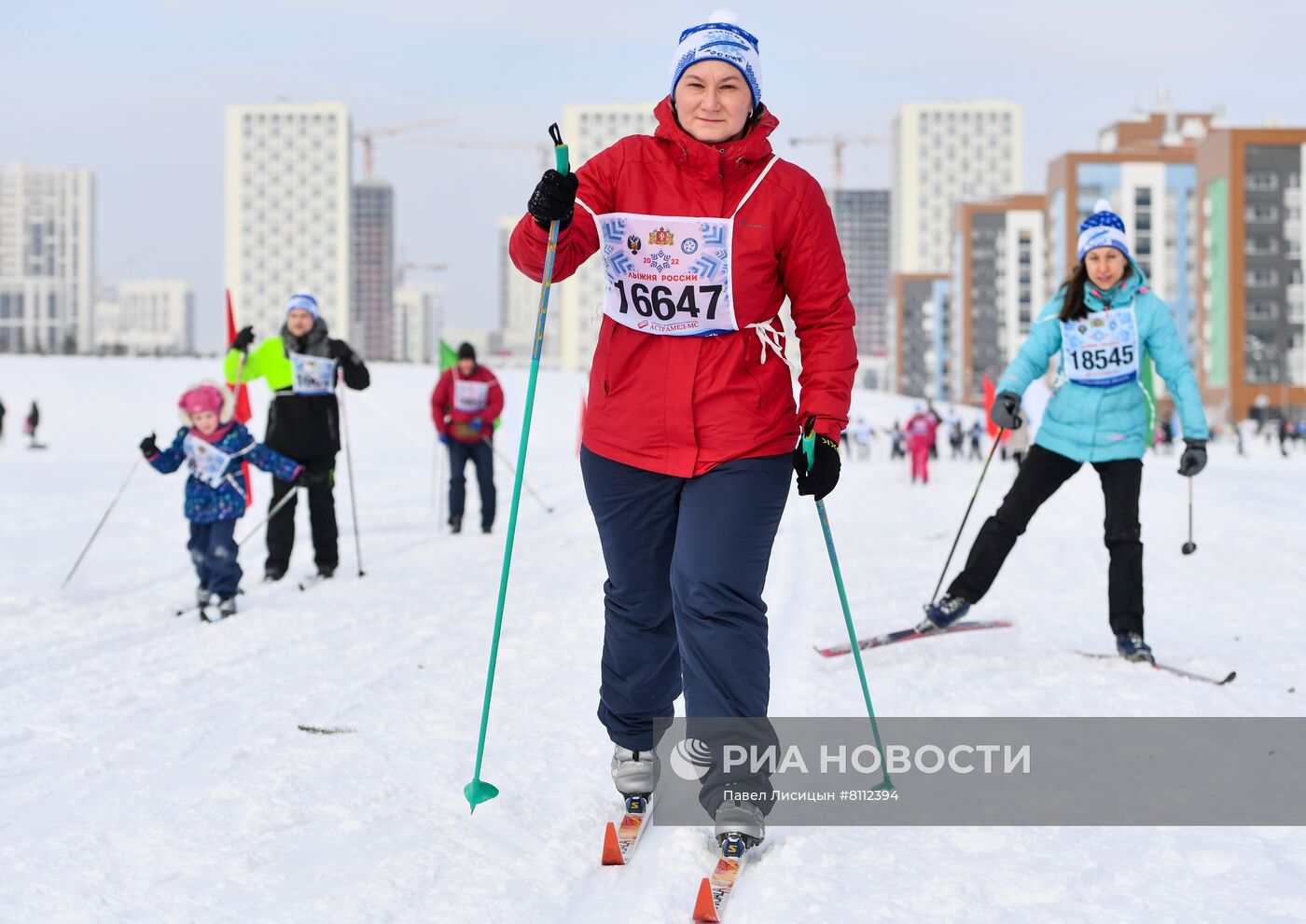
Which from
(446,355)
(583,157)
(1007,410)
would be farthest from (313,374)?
(583,157)

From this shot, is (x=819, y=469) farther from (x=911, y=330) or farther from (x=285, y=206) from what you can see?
(x=285, y=206)

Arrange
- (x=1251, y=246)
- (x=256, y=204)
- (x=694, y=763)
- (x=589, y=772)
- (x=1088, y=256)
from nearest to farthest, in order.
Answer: (x=694, y=763)
(x=589, y=772)
(x=1088, y=256)
(x=1251, y=246)
(x=256, y=204)

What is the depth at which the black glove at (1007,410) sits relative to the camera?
4973 millimetres

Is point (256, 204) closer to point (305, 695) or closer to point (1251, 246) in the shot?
point (1251, 246)

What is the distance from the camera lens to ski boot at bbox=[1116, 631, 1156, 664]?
15.7 feet

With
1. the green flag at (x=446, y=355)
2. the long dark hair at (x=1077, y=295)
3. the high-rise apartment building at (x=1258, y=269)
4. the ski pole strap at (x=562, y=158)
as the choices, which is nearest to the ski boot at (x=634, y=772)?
the ski pole strap at (x=562, y=158)

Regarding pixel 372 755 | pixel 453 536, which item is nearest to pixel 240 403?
pixel 453 536

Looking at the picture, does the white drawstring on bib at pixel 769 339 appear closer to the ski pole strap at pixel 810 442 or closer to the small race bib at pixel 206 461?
the ski pole strap at pixel 810 442

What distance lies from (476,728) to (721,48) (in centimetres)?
225

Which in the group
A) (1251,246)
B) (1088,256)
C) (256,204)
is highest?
(256,204)

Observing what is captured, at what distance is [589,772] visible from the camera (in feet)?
11.1

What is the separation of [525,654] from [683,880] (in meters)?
2.58

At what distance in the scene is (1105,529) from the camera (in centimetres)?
491

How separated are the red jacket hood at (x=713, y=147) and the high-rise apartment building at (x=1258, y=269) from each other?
75.7 meters
